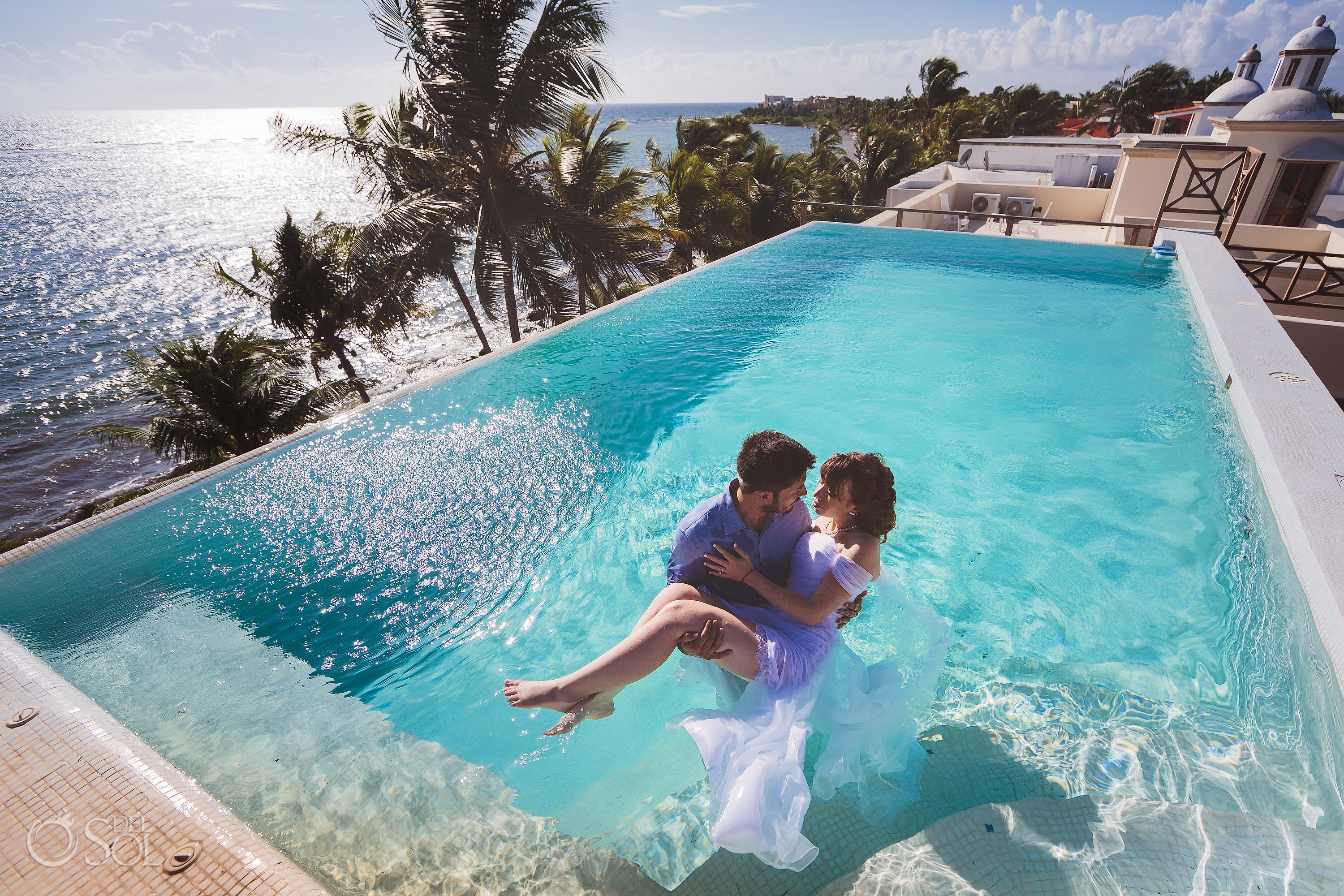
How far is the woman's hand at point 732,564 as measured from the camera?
8.46ft

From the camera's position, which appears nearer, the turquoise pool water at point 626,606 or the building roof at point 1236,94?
the turquoise pool water at point 626,606

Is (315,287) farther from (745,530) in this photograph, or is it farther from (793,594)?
(793,594)

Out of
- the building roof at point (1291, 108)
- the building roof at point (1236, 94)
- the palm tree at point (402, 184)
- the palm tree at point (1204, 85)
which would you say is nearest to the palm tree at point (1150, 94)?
the palm tree at point (1204, 85)

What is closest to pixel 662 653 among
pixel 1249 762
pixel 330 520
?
pixel 1249 762

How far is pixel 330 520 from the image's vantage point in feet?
16.5

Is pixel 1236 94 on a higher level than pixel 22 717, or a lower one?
lower

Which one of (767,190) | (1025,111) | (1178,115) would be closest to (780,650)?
(767,190)

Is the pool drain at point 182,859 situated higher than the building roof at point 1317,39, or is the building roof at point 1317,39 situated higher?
the building roof at point 1317,39

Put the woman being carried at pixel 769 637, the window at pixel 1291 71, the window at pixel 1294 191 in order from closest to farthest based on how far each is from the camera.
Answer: the woman being carried at pixel 769 637 < the window at pixel 1294 191 < the window at pixel 1291 71

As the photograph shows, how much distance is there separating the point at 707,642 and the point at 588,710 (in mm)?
612

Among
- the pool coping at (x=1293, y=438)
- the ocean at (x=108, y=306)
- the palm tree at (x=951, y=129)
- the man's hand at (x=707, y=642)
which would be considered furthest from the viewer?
the palm tree at (x=951, y=129)

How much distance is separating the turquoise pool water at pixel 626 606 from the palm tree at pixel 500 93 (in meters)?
4.24

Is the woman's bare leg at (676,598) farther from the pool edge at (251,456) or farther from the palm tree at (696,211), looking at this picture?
the palm tree at (696,211)

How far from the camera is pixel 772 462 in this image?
2.42 metres
